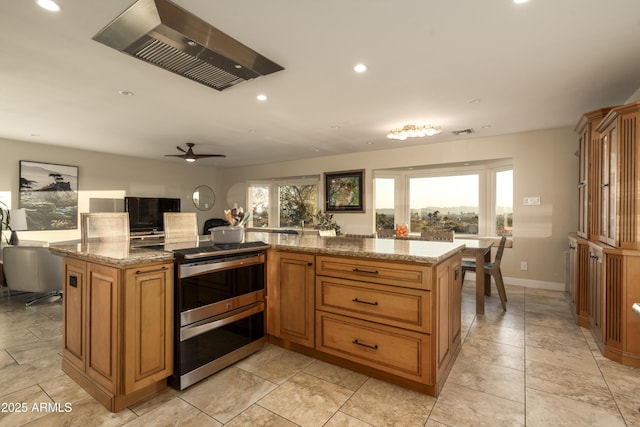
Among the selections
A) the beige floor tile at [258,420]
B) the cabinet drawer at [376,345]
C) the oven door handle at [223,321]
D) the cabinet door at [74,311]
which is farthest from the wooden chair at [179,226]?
the beige floor tile at [258,420]

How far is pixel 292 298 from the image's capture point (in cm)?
245

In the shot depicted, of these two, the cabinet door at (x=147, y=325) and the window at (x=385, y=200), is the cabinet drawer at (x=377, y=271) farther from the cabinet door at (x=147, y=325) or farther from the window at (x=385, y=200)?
the window at (x=385, y=200)

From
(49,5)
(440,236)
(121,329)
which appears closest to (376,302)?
(121,329)

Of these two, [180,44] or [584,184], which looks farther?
[584,184]

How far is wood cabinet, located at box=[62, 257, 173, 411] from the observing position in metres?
1.74

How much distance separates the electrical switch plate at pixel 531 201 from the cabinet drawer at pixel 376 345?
152 inches

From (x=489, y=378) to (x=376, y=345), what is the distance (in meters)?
0.83

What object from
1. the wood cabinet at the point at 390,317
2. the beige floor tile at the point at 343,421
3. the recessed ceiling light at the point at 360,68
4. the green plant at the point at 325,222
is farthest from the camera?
the green plant at the point at 325,222

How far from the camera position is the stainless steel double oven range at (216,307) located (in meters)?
1.96

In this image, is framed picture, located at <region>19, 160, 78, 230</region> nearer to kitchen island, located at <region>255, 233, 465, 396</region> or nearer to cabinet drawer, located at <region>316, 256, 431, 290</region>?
kitchen island, located at <region>255, 233, 465, 396</region>

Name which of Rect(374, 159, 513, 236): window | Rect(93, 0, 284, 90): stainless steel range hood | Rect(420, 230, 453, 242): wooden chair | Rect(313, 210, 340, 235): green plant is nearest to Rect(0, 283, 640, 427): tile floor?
Rect(420, 230, 453, 242): wooden chair

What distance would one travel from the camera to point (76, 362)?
80.9 inches

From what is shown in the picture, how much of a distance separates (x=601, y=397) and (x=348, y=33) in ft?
9.17

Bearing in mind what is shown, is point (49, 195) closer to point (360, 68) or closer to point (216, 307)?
point (216, 307)
